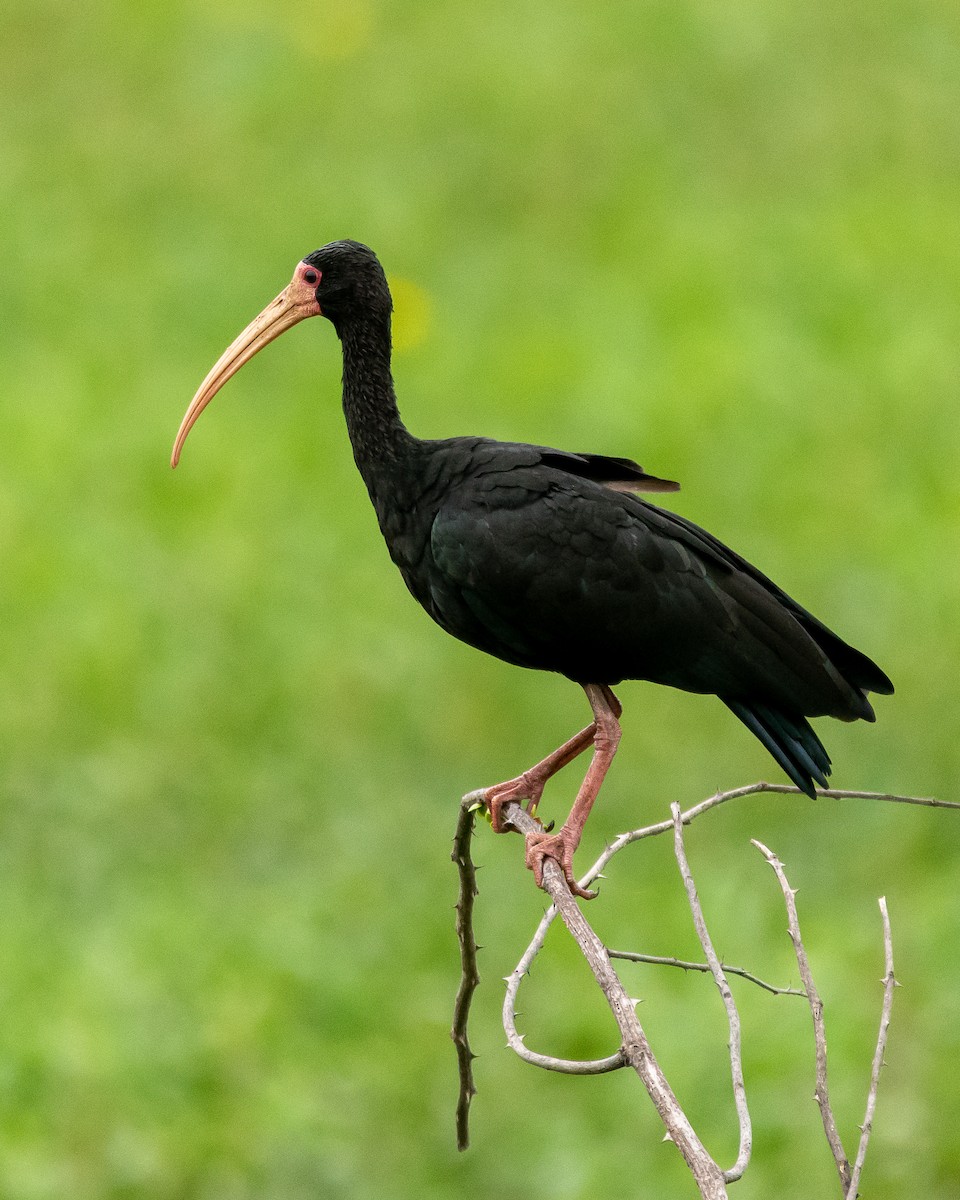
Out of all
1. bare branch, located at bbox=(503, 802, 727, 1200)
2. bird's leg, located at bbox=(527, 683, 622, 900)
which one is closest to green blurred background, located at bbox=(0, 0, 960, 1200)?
bird's leg, located at bbox=(527, 683, 622, 900)

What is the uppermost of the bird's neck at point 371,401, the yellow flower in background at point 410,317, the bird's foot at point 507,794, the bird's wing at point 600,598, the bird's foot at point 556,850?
the yellow flower in background at point 410,317

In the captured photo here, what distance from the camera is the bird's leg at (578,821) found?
195 inches

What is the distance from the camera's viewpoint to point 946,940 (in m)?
8.89

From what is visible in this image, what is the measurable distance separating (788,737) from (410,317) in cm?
999

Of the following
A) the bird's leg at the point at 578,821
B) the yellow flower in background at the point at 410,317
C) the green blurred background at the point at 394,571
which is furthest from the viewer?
the yellow flower in background at the point at 410,317

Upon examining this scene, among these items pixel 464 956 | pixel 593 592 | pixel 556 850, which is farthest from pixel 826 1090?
pixel 593 592

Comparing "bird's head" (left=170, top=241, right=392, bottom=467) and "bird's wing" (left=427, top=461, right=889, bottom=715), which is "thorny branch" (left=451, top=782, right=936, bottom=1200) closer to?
"bird's wing" (left=427, top=461, right=889, bottom=715)

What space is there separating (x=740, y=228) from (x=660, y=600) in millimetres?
13603

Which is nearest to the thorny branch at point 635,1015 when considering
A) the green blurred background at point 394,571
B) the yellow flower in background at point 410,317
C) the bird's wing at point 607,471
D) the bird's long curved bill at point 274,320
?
the bird's wing at point 607,471

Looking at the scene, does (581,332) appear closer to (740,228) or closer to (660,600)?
(740,228)

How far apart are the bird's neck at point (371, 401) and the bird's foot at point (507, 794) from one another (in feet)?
2.87

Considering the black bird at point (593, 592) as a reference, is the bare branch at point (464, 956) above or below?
below

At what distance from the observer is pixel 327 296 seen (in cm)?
535

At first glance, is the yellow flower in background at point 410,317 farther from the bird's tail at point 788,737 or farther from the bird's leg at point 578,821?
the bird's tail at point 788,737
